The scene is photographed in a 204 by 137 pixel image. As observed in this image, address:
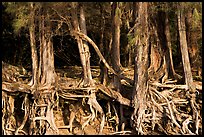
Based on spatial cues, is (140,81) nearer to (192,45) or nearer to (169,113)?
(169,113)

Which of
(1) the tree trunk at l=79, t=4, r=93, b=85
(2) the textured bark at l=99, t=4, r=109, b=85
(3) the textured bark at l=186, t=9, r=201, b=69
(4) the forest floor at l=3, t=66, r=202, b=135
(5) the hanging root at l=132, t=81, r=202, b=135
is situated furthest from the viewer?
(3) the textured bark at l=186, t=9, r=201, b=69

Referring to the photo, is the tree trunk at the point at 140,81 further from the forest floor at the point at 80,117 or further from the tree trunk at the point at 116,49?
the tree trunk at the point at 116,49

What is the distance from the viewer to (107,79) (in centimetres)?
928

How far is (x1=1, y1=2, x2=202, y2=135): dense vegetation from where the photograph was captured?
8484 millimetres

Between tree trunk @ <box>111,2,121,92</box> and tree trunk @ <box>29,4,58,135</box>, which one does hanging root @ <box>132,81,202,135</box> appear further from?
tree trunk @ <box>29,4,58,135</box>

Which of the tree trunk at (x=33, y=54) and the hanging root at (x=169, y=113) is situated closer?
the tree trunk at (x=33, y=54)

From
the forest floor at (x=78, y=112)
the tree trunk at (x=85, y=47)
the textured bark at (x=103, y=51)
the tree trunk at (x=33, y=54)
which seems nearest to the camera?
the tree trunk at (x=33, y=54)

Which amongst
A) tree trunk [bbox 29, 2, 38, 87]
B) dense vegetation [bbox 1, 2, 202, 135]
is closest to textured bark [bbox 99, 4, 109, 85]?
dense vegetation [bbox 1, 2, 202, 135]

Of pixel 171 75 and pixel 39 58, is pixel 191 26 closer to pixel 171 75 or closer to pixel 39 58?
pixel 171 75

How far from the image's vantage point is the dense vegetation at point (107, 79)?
27.8 ft

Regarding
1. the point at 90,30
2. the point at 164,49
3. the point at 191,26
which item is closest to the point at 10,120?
the point at 90,30

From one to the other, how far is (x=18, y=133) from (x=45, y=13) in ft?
7.65

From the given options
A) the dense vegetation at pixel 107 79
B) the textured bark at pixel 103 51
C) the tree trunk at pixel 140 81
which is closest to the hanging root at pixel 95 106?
the dense vegetation at pixel 107 79

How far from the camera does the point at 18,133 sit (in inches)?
343
